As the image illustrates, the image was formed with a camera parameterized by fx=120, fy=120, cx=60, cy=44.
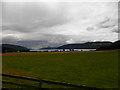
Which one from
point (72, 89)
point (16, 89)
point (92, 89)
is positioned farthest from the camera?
point (72, 89)

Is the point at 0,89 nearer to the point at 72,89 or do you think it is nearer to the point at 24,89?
the point at 24,89

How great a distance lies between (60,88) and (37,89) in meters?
2.37

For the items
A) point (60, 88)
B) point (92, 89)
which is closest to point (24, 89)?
point (60, 88)

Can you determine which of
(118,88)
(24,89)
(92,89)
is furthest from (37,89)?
(118,88)

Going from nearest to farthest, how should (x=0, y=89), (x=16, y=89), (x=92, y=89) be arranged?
(x=92, y=89) → (x=0, y=89) → (x=16, y=89)

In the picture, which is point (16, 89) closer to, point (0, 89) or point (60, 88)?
point (0, 89)

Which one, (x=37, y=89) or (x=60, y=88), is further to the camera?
(x=60, y=88)

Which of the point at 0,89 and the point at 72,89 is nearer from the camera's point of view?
the point at 0,89

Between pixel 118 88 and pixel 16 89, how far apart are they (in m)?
9.08

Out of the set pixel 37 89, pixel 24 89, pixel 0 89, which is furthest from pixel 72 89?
pixel 0 89

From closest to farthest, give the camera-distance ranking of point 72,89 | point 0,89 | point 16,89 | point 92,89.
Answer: point 92,89 → point 0,89 → point 16,89 → point 72,89

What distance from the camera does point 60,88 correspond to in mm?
10727

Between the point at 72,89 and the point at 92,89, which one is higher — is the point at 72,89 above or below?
below

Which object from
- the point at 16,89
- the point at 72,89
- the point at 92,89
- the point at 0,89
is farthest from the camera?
the point at 72,89
